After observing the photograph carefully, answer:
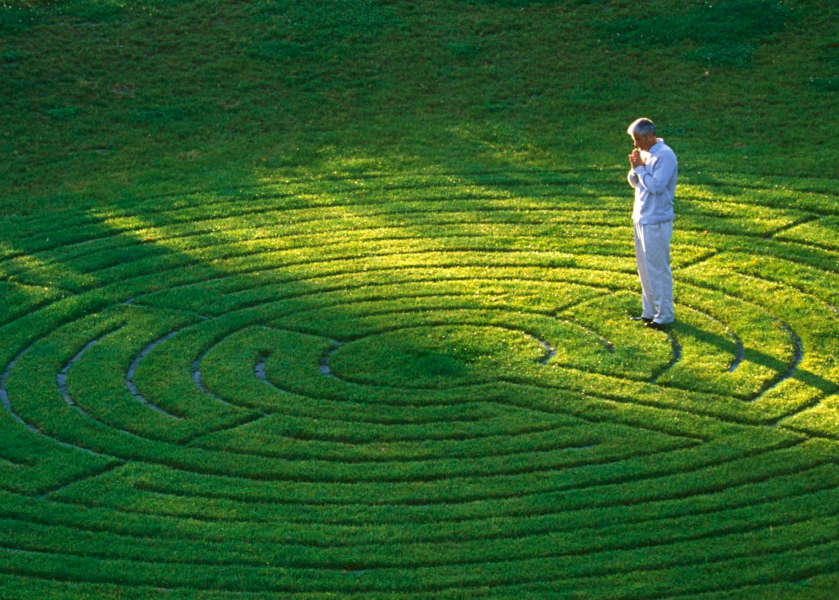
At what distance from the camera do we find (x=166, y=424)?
11.8m

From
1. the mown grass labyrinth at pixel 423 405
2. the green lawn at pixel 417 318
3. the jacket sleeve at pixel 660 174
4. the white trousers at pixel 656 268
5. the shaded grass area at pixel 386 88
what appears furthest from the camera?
the shaded grass area at pixel 386 88

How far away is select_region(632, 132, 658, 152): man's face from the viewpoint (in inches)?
515

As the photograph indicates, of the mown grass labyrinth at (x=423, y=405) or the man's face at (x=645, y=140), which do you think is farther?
the man's face at (x=645, y=140)

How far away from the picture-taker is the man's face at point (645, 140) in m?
13.1

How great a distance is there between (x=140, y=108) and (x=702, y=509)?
1992cm

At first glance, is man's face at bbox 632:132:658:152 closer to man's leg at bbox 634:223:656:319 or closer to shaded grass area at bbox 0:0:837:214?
man's leg at bbox 634:223:656:319

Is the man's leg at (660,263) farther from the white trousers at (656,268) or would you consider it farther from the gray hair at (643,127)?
the gray hair at (643,127)

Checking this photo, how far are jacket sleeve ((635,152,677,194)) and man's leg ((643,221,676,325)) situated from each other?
1.64ft

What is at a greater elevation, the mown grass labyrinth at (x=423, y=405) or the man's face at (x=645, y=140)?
the man's face at (x=645, y=140)

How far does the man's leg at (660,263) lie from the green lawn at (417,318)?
1.46 ft

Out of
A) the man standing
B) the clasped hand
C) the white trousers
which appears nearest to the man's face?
the man standing

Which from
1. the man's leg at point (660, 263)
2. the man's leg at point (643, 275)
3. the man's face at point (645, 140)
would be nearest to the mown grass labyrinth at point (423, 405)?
the man's leg at point (643, 275)

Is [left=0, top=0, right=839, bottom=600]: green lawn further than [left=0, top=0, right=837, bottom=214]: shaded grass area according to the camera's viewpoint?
No

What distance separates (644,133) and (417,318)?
4151 millimetres
